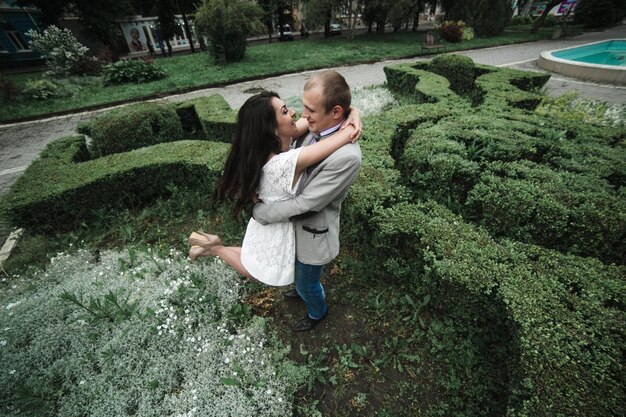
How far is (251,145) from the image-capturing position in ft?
6.65

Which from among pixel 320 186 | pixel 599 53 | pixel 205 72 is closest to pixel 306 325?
pixel 320 186

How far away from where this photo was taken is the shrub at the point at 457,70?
984 cm

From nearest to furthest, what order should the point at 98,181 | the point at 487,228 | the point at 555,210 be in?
the point at 555,210
the point at 487,228
the point at 98,181

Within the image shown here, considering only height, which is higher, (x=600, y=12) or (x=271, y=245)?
(x=600, y=12)

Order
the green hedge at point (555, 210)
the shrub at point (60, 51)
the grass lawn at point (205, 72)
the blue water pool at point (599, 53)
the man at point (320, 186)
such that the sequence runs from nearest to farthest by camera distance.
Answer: the man at point (320, 186), the green hedge at point (555, 210), the grass lawn at point (205, 72), the shrub at point (60, 51), the blue water pool at point (599, 53)

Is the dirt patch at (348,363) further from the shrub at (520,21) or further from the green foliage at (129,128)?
the shrub at (520,21)

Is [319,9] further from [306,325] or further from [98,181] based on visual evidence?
[306,325]

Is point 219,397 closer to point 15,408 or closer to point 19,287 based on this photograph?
point 15,408

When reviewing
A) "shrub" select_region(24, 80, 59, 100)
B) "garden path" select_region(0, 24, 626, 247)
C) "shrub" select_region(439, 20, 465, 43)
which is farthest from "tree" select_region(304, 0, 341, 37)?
"shrub" select_region(24, 80, 59, 100)

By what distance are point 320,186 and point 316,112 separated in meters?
0.57

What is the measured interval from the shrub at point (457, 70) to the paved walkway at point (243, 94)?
316 cm

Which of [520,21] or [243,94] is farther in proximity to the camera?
[520,21]

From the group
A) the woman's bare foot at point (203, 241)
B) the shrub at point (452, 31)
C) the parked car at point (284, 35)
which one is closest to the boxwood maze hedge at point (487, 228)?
the woman's bare foot at point (203, 241)

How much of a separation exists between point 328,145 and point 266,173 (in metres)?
0.51
